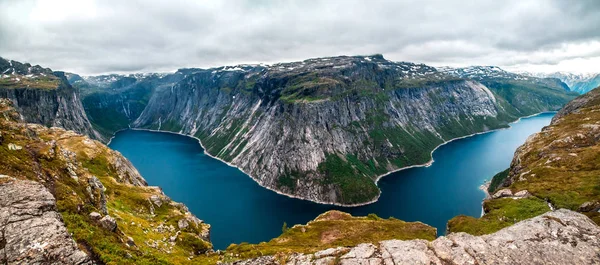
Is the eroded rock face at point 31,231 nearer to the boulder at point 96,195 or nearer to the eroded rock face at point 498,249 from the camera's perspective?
the boulder at point 96,195

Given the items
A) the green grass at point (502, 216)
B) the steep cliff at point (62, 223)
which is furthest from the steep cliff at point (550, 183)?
the steep cliff at point (62, 223)

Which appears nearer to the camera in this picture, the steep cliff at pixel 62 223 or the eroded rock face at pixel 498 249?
the steep cliff at pixel 62 223

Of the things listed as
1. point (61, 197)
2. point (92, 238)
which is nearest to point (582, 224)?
point (92, 238)

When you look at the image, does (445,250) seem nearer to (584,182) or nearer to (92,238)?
(92,238)

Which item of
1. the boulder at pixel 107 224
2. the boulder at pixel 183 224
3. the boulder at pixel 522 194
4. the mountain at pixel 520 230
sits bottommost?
the boulder at pixel 183 224

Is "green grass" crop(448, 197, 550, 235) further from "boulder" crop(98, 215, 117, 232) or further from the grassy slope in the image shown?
"boulder" crop(98, 215, 117, 232)

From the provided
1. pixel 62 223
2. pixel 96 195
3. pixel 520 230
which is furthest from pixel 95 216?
pixel 520 230

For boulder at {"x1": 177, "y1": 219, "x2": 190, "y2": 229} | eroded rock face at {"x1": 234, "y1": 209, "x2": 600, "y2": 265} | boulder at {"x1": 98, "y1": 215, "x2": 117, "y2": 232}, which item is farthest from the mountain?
boulder at {"x1": 177, "y1": 219, "x2": 190, "y2": 229}

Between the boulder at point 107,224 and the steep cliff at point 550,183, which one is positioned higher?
the boulder at point 107,224
